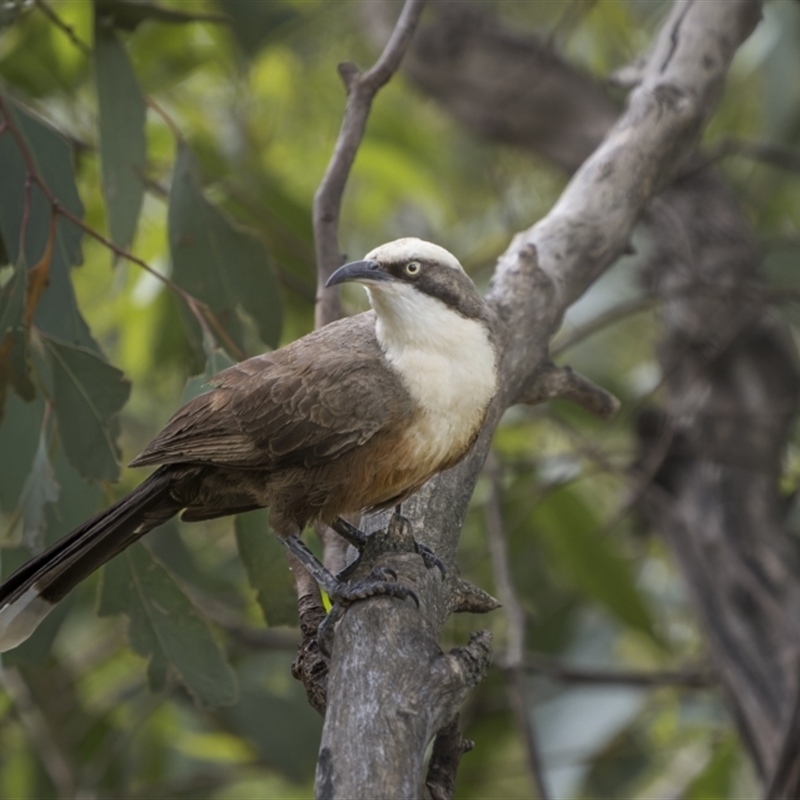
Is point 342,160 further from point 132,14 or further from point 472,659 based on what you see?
point 472,659

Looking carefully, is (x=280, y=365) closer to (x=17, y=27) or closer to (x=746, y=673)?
(x=746, y=673)

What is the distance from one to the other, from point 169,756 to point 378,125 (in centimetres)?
294

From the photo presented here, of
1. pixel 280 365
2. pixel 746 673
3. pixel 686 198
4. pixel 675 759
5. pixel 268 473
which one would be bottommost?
pixel 675 759

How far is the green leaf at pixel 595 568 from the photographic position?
404 cm

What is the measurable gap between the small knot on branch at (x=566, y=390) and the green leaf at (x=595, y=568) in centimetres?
132

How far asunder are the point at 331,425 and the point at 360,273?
0.33 m

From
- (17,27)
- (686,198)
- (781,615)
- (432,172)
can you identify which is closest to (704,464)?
(781,615)

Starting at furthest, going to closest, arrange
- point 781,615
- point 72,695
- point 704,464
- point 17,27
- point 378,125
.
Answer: point 378,125, point 72,695, point 17,27, point 704,464, point 781,615

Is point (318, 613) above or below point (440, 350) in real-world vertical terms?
below

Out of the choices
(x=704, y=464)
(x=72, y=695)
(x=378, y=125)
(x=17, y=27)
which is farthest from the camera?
(x=378, y=125)

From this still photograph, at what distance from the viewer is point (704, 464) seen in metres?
3.74

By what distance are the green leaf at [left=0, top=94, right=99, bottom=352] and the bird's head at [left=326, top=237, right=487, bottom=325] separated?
0.90 metres

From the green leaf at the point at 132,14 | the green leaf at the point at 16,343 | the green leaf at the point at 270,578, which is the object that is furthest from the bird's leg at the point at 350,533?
the green leaf at the point at 132,14

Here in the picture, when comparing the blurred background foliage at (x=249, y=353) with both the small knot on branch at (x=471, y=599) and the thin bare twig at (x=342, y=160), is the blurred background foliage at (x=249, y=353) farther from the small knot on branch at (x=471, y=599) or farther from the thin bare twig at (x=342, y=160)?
the small knot on branch at (x=471, y=599)
